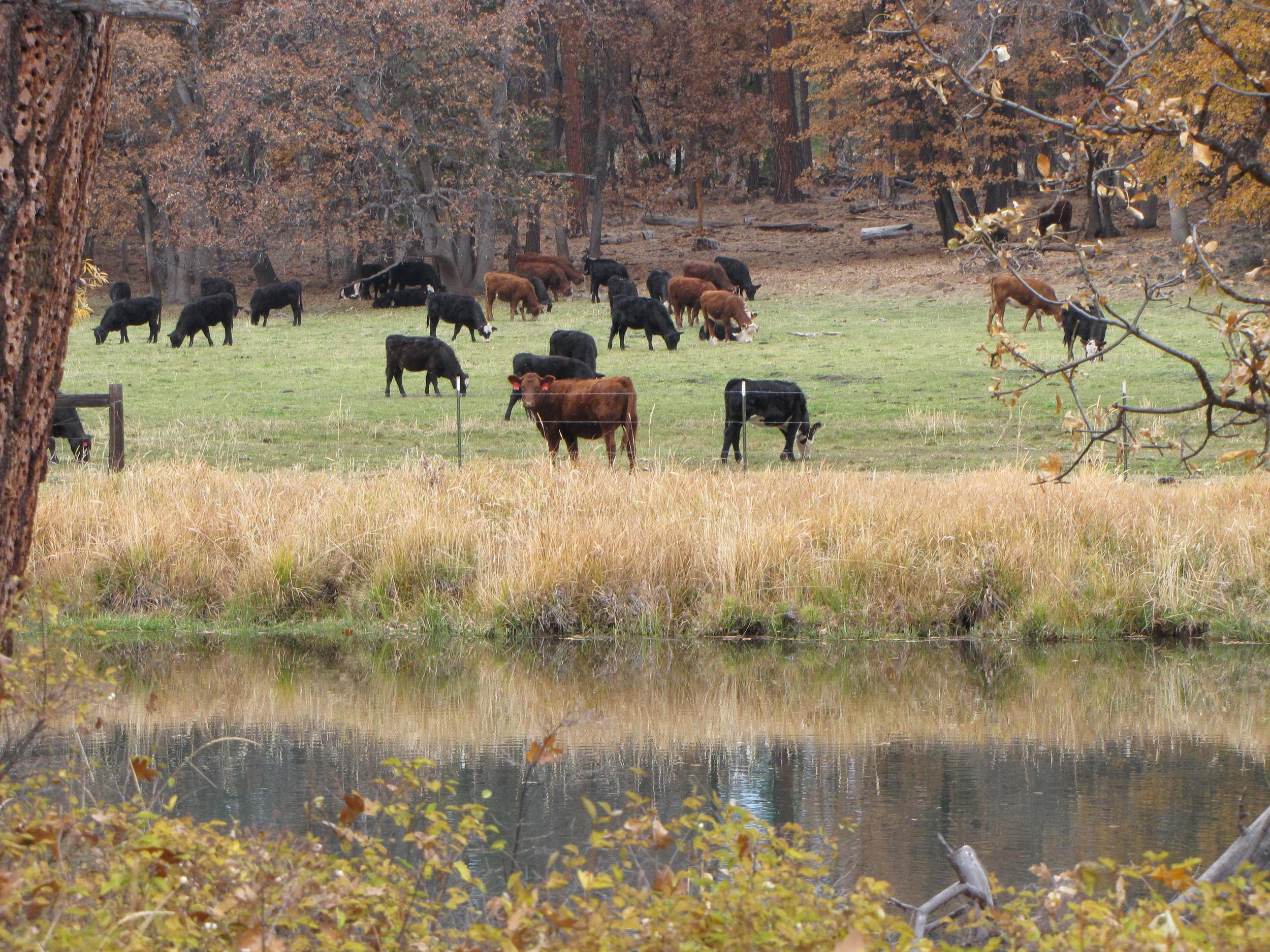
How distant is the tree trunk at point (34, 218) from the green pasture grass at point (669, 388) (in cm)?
1255

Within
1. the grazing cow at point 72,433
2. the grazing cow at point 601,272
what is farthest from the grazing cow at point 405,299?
the grazing cow at point 72,433

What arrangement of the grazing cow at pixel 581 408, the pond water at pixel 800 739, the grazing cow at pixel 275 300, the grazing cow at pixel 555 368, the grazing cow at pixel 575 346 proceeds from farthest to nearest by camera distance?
the grazing cow at pixel 275 300 < the grazing cow at pixel 575 346 < the grazing cow at pixel 555 368 < the grazing cow at pixel 581 408 < the pond water at pixel 800 739

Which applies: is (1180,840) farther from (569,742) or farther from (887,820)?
(569,742)

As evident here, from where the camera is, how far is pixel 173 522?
14430 mm

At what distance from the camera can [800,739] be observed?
34.3 ft

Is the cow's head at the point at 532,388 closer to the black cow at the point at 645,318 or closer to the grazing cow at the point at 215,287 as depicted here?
the black cow at the point at 645,318

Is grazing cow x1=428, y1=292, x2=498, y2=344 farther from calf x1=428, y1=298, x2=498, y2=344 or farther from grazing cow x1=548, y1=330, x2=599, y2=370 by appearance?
grazing cow x1=548, y1=330, x2=599, y2=370

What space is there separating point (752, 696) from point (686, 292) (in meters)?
22.0

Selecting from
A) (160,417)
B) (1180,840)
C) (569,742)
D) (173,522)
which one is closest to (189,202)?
(160,417)

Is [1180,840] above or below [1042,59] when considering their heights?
below

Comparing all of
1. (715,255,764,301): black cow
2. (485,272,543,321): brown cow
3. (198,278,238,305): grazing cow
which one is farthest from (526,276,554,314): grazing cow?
(198,278,238,305): grazing cow

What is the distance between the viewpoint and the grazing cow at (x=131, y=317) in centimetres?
3438

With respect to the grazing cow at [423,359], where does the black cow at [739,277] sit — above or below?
above

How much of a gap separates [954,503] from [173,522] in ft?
23.1
